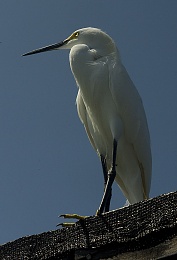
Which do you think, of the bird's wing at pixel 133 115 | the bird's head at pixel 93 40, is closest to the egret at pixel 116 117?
the bird's wing at pixel 133 115

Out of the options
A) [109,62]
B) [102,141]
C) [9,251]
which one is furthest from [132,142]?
[9,251]

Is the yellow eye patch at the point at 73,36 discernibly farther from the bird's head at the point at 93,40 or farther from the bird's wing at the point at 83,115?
the bird's wing at the point at 83,115

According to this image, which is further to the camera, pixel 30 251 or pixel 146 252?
pixel 30 251

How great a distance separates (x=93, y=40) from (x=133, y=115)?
99 centimetres

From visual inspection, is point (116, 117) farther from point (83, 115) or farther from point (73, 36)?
point (73, 36)

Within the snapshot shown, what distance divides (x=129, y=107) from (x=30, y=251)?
9.41 feet

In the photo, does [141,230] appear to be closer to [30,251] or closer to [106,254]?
[106,254]

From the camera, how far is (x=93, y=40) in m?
5.33

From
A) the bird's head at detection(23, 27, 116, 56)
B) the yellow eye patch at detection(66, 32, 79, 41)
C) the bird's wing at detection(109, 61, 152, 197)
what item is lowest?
the bird's wing at detection(109, 61, 152, 197)

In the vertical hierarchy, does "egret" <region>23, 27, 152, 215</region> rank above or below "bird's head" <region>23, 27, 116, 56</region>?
below

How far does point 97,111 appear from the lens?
15.9 feet

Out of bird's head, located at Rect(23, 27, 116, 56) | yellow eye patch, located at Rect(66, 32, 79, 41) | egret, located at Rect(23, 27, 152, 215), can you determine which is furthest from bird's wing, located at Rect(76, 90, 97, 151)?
yellow eye patch, located at Rect(66, 32, 79, 41)

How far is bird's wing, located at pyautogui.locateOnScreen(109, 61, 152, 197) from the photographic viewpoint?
15.5ft

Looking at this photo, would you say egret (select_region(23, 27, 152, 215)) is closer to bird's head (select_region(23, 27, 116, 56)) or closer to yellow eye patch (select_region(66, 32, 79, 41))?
bird's head (select_region(23, 27, 116, 56))
